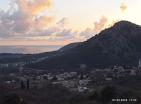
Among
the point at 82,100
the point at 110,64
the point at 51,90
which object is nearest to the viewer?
the point at 82,100

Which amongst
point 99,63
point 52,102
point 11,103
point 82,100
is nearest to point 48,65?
point 99,63

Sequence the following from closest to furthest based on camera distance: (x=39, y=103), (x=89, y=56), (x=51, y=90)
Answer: (x=39, y=103), (x=51, y=90), (x=89, y=56)

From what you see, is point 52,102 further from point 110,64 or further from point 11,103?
point 110,64

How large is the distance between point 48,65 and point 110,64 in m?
29.5

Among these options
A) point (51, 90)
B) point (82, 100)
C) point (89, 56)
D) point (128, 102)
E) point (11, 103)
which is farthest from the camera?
point (89, 56)

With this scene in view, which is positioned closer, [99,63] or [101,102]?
[101,102]

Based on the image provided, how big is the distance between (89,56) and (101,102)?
144 meters

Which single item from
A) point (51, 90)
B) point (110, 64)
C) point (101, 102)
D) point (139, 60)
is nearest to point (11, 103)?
point (101, 102)

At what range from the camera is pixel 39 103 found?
2844 inches

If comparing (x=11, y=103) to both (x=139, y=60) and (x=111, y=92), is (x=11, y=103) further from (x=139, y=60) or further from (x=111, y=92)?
(x=139, y=60)

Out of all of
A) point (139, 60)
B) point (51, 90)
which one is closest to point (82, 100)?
point (51, 90)

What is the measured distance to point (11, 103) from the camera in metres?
47.6

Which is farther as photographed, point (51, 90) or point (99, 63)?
point (99, 63)

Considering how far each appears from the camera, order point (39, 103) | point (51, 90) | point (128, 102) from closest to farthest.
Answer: point (128, 102), point (39, 103), point (51, 90)
